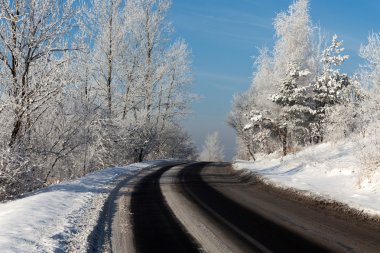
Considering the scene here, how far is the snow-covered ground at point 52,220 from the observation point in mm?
6445

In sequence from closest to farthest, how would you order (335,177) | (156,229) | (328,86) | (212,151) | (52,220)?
(156,229)
(52,220)
(335,177)
(328,86)
(212,151)

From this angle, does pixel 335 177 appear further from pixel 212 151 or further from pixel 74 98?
pixel 212 151

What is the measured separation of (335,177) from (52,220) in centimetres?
1070

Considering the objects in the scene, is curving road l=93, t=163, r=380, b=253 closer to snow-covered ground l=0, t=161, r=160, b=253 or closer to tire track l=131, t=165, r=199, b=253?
tire track l=131, t=165, r=199, b=253

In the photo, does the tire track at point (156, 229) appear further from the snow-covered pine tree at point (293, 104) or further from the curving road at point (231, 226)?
the snow-covered pine tree at point (293, 104)

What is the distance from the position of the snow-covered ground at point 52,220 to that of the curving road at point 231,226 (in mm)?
599

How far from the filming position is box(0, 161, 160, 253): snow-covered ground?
645 centimetres

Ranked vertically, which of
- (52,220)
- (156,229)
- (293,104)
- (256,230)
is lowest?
(256,230)

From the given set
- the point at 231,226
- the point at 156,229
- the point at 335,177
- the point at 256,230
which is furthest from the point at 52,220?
the point at 335,177

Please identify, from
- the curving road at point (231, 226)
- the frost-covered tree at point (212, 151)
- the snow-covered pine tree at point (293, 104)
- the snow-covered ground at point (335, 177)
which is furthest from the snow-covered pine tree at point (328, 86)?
the frost-covered tree at point (212, 151)

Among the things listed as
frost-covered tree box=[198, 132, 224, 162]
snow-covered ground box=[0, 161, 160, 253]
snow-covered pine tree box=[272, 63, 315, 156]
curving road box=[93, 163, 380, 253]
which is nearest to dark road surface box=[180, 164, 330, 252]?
curving road box=[93, 163, 380, 253]

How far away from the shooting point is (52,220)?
826cm

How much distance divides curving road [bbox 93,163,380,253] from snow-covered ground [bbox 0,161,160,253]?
23.6 inches

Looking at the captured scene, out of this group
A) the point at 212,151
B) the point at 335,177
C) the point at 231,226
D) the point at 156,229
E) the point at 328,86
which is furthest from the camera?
the point at 212,151
